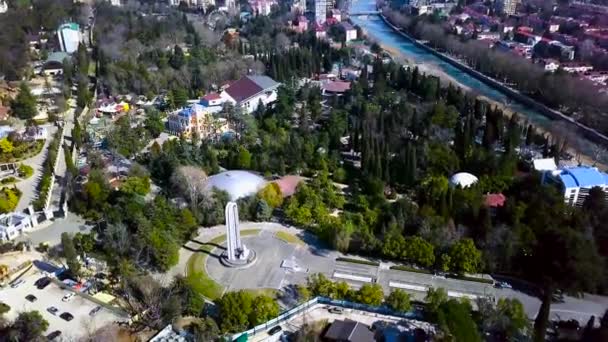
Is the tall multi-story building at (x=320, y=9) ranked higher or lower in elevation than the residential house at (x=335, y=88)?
higher

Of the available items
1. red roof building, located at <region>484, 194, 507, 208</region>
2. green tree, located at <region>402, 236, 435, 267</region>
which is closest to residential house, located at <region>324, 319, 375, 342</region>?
green tree, located at <region>402, 236, 435, 267</region>

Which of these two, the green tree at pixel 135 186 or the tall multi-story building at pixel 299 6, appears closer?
the green tree at pixel 135 186

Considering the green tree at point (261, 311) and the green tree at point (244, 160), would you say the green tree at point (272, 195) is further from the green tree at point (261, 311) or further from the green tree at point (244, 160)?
the green tree at point (261, 311)

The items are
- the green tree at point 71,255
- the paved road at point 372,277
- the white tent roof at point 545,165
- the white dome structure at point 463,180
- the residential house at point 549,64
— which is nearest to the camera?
the paved road at point 372,277

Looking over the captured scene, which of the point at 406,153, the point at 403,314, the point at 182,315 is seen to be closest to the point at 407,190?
the point at 406,153

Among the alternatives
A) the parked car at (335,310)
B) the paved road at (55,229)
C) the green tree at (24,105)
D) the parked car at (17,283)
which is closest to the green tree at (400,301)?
the parked car at (335,310)

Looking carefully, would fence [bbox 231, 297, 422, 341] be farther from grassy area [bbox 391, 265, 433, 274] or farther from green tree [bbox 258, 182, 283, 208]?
green tree [bbox 258, 182, 283, 208]

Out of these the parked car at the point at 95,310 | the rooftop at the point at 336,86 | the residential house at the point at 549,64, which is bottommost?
the parked car at the point at 95,310
